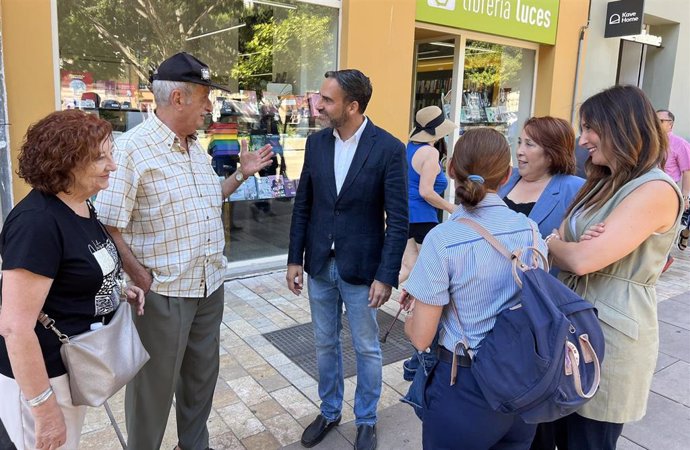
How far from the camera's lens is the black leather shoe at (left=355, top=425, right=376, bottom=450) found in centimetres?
270

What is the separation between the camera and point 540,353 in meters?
1.45

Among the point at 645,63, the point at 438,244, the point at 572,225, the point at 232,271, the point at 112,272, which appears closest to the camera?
the point at 438,244

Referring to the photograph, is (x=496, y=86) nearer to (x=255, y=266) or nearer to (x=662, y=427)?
(x=255, y=266)

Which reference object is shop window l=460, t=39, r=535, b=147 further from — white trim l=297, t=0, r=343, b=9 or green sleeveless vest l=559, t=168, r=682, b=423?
green sleeveless vest l=559, t=168, r=682, b=423

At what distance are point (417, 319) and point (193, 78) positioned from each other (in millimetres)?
1344

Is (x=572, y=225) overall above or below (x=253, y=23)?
below

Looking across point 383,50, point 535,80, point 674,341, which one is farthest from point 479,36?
point 674,341

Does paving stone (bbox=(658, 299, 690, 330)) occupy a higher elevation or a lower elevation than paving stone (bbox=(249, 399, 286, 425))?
higher

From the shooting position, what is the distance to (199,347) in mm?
2426

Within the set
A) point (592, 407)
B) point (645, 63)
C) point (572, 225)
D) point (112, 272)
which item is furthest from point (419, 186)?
point (645, 63)

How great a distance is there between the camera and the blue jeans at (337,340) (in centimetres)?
263

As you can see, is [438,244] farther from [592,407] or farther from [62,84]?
[62,84]

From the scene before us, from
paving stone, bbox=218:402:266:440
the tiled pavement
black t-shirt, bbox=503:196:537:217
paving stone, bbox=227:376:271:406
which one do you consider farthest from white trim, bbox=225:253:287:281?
black t-shirt, bbox=503:196:537:217

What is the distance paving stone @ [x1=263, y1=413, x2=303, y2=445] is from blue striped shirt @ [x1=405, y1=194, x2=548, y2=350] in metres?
1.50
